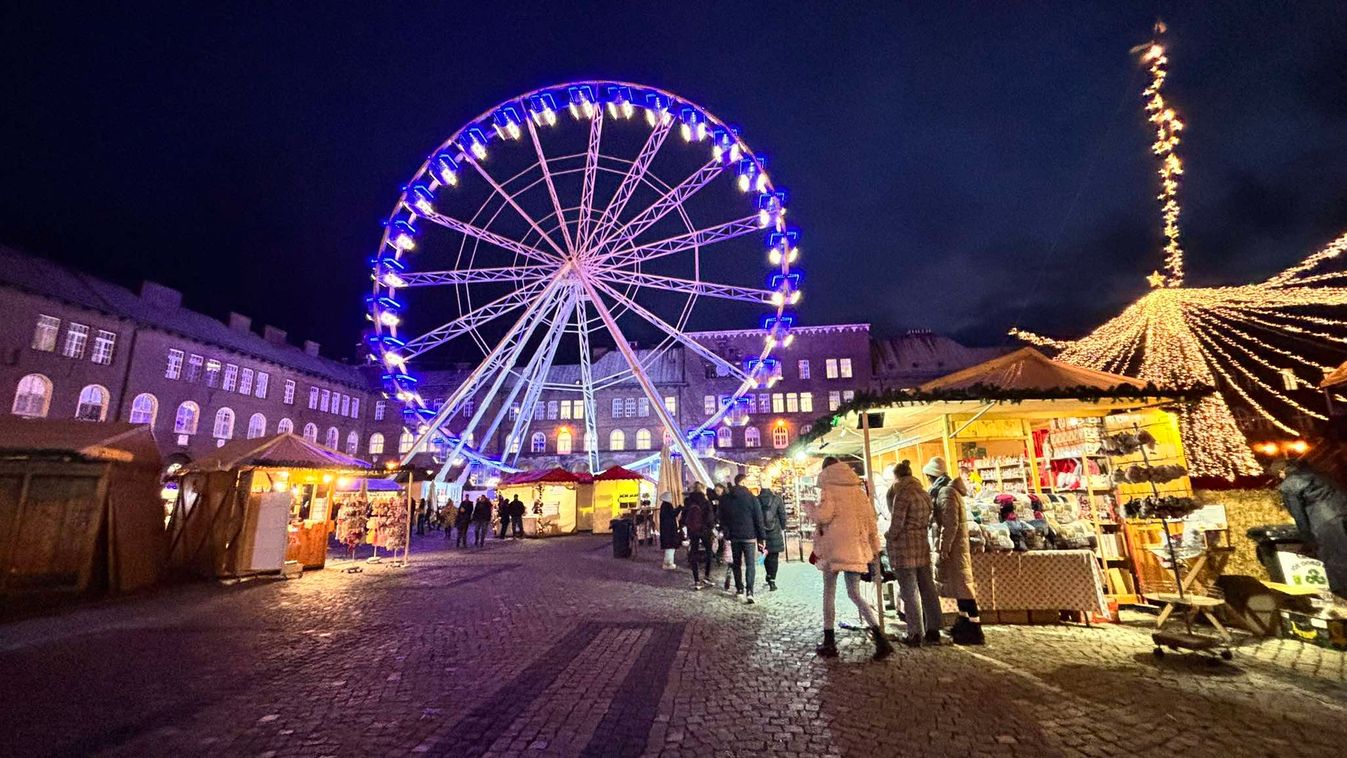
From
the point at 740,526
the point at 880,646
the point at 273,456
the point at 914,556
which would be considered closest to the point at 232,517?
the point at 273,456

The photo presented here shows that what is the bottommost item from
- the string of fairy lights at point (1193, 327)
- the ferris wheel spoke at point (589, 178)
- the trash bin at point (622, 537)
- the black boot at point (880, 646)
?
the black boot at point (880, 646)

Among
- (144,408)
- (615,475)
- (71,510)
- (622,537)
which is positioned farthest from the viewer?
(144,408)

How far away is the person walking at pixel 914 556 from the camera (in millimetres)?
6309

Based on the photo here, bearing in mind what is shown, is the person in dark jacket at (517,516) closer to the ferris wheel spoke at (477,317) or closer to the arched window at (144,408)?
the ferris wheel spoke at (477,317)

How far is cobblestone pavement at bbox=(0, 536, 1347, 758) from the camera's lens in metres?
3.82

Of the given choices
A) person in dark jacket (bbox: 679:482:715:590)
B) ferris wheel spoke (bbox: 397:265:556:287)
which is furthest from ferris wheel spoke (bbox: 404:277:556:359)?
person in dark jacket (bbox: 679:482:715:590)

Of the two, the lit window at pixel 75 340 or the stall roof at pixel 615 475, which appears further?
the lit window at pixel 75 340

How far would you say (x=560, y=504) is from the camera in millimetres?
27969

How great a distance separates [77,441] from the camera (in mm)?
10203

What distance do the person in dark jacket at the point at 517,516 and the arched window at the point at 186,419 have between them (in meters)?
21.2

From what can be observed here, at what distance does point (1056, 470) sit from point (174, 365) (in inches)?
1562

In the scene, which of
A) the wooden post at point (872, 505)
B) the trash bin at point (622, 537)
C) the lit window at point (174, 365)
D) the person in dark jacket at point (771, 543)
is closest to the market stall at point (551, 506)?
the trash bin at point (622, 537)

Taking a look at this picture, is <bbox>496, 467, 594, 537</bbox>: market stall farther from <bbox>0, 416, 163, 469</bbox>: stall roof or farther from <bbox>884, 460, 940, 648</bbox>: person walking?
<bbox>884, 460, 940, 648</bbox>: person walking

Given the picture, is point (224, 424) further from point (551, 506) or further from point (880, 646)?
point (880, 646)
